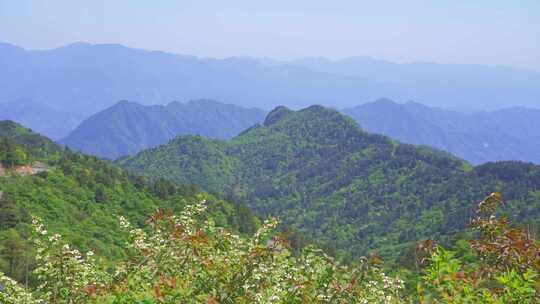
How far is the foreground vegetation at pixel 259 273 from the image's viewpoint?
6883 mm

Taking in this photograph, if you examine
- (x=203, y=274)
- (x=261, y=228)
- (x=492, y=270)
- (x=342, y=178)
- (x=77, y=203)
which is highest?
(x=492, y=270)

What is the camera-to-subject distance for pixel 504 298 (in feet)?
21.8

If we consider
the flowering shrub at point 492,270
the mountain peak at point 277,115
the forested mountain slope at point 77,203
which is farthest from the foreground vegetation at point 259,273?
the mountain peak at point 277,115

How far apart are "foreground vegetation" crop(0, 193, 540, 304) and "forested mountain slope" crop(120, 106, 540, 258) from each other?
2655 inches

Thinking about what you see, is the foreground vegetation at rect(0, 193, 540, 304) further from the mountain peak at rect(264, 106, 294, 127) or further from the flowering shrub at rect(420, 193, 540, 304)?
the mountain peak at rect(264, 106, 294, 127)

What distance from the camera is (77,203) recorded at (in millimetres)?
46906

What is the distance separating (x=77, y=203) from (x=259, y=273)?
42.8 m

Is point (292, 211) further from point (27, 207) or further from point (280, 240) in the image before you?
point (280, 240)

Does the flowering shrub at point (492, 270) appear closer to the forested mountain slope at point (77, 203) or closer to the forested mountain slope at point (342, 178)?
the forested mountain slope at point (77, 203)

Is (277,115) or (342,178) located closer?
(342,178)

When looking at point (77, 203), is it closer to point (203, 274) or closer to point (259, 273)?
point (203, 274)

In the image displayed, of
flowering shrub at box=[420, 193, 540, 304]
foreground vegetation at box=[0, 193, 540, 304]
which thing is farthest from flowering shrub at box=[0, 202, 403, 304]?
flowering shrub at box=[420, 193, 540, 304]

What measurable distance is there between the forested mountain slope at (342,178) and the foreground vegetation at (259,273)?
67.4m

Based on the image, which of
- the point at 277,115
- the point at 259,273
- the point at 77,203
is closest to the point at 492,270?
the point at 259,273
